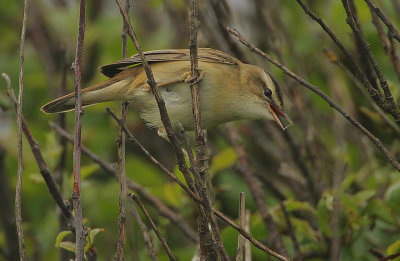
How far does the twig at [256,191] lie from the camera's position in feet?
10.6

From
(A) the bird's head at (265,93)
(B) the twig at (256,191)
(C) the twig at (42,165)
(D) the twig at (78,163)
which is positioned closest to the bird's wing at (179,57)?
(A) the bird's head at (265,93)

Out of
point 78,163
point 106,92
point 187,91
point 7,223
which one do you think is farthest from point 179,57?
point 78,163

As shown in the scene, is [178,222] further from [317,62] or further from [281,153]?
[317,62]

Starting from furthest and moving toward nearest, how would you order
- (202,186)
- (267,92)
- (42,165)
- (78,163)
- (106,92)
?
(267,92) → (106,92) → (42,165) → (202,186) → (78,163)

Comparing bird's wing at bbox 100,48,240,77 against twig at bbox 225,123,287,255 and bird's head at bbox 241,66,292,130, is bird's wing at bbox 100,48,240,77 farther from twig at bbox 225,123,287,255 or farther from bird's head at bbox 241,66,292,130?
twig at bbox 225,123,287,255

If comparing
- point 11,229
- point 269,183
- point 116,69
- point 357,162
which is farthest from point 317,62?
point 11,229

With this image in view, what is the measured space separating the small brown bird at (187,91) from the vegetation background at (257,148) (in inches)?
9.6

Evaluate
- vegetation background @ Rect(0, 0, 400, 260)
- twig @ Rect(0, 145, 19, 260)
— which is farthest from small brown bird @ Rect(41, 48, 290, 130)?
twig @ Rect(0, 145, 19, 260)

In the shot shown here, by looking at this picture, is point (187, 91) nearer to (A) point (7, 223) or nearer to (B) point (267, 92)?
(B) point (267, 92)

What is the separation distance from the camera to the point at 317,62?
5090 mm

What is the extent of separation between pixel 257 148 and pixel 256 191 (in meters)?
1.47

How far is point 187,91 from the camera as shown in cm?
346

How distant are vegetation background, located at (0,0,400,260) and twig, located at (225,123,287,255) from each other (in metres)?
0.05

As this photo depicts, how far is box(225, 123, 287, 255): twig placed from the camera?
324 centimetres
